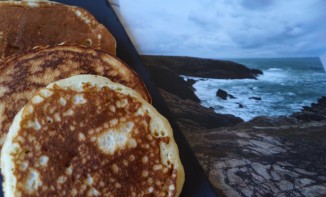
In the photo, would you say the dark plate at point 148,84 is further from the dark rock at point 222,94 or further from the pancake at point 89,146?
the dark rock at point 222,94

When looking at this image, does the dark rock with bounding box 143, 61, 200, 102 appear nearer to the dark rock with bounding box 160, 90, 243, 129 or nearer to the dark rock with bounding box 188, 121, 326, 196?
the dark rock with bounding box 160, 90, 243, 129

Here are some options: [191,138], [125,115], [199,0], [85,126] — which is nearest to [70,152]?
[85,126]

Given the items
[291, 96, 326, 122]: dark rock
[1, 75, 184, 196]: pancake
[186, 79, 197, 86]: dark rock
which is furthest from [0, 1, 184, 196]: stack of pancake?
[291, 96, 326, 122]: dark rock

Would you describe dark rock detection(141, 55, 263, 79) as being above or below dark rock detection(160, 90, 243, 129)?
above

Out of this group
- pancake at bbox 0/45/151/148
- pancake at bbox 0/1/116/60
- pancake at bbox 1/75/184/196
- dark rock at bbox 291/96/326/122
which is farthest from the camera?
dark rock at bbox 291/96/326/122

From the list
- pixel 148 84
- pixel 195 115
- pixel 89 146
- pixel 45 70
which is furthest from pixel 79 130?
pixel 195 115

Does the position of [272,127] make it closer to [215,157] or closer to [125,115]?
[215,157]

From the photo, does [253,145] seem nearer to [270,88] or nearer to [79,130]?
[270,88]

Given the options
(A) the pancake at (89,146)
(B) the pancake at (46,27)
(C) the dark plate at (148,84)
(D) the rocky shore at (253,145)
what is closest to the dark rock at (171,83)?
(D) the rocky shore at (253,145)
